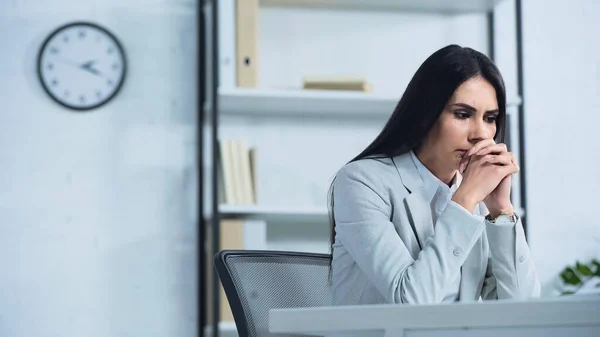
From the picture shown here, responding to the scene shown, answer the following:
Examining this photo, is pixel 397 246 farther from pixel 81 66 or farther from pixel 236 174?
pixel 81 66

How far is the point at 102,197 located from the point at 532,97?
5.66ft

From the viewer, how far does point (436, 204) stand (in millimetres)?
1597

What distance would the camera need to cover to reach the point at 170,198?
3.30m

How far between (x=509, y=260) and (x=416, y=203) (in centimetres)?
19

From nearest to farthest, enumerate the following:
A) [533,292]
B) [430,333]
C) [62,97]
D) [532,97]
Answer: [430,333]
[533,292]
[62,97]
[532,97]

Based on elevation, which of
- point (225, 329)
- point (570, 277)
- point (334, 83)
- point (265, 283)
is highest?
point (334, 83)

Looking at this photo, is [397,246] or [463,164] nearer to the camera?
[397,246]

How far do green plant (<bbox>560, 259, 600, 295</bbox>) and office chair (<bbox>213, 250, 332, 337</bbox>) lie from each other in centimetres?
199

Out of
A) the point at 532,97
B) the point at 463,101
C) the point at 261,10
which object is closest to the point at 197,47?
the point at 261,10

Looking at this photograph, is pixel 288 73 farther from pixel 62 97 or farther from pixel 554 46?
pixel 554 46

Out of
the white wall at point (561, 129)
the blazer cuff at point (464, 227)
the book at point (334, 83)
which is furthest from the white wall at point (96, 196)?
the blazer cuff at point (464, 227)

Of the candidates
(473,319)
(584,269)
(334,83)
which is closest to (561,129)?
(584,269)

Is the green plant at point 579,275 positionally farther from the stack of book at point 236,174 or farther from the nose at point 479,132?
the nose at point 479,132

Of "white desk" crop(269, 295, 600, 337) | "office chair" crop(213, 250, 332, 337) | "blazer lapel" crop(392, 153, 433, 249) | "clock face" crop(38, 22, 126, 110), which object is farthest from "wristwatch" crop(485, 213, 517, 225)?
"clock face" crop(38, 22, 126, 110)
